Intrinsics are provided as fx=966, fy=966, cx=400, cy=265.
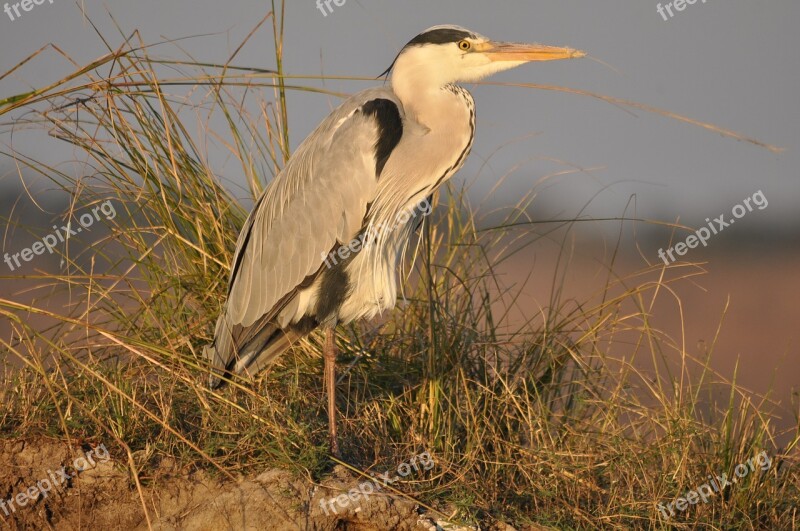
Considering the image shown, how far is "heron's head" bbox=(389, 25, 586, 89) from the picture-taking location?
3832 mm

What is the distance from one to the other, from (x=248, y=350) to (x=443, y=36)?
1.48 m

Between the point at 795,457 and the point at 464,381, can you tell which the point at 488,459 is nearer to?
the point at 464,381

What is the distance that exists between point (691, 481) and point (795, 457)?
41 cm

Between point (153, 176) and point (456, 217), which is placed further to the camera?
point (456, 217)

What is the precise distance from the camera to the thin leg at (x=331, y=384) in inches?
136

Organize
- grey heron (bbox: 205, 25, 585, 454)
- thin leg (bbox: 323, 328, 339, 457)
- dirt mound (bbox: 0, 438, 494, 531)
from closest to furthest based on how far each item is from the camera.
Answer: dirt mound (bbox: 0, 438, 494, 531) → thin leg (bbox: 323, 328, 339, 457) → grey heron (bbox: 205, 25, 585, 454)

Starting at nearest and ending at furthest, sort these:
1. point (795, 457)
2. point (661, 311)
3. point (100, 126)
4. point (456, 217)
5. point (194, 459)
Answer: point (194, 459) < point (795, 457) < point (100, 126) < point (456, 217) < point (661, 311)

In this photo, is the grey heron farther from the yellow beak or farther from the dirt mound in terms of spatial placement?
the dirt mound

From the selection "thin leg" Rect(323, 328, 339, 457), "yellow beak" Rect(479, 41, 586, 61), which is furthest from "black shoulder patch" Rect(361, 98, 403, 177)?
"thin leg" Rect(323, 328, 339, 457)

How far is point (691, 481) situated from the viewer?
3.46 meters

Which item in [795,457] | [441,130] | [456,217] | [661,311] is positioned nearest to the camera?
[795,457]

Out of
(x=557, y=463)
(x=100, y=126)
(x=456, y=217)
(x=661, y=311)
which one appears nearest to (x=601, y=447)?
(x=557, y=463)

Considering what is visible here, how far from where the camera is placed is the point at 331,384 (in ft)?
11.8

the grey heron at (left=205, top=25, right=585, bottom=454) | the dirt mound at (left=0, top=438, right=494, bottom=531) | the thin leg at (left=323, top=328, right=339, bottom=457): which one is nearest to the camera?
the dirt mound at (left=0, top=438, right=494, bottom=531)
